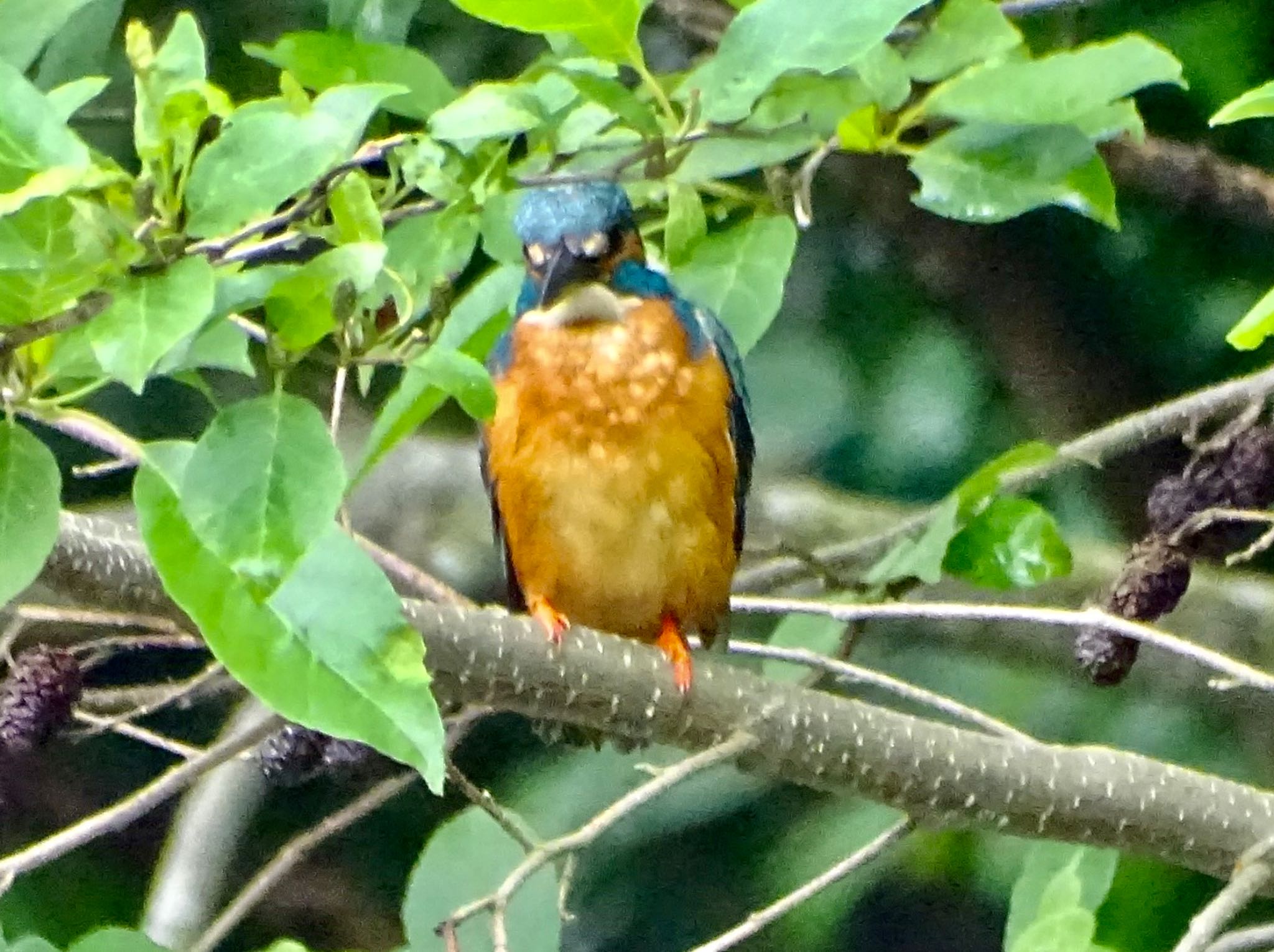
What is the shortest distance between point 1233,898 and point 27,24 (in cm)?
87

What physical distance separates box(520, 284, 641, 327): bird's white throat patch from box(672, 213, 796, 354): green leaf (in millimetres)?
349

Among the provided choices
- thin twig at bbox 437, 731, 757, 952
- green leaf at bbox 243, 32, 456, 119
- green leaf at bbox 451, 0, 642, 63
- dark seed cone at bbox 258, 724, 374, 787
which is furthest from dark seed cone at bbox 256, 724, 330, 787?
green leaf at bbox 451, 0, 642, 63

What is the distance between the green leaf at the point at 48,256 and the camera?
0.59 metres

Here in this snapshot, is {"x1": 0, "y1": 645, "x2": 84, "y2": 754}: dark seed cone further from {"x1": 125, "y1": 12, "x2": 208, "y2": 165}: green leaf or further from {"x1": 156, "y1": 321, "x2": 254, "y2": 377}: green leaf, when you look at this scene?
{"x1": 125, "y1": 12, "x2": 208, "y2": 165}: green leaf

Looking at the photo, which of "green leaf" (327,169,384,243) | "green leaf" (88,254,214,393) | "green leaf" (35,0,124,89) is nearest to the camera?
"green leaf" (88,254,214,393)

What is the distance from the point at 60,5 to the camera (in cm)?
89

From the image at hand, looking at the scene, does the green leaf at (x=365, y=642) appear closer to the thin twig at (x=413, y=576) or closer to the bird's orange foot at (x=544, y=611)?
the thin twig at (x=413, y=576)

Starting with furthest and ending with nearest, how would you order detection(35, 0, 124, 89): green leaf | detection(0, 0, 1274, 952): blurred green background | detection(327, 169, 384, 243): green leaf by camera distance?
detection(0, 0, 1274, 952): blurred green background
detection(35, 0, 124, 89): green leaf
detection(327, 169, 384, 243): green leaf

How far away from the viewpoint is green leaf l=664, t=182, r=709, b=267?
38.9 inches

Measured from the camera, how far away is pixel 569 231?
1.24m

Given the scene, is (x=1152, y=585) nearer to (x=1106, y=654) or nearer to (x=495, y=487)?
(x=1106, y=654)

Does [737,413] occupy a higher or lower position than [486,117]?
lower

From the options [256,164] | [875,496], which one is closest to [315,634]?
[256,164]

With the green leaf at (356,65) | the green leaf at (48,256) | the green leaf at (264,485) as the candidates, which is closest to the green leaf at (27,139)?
the green leaf at (48,256)
